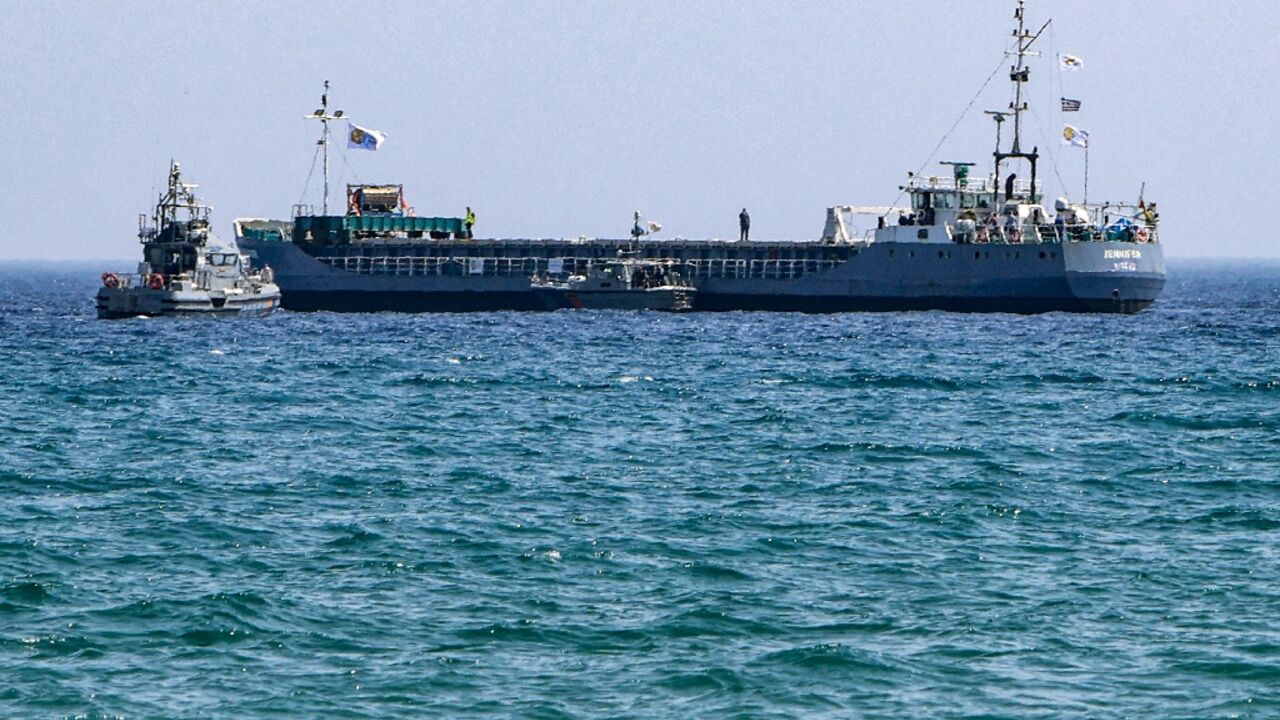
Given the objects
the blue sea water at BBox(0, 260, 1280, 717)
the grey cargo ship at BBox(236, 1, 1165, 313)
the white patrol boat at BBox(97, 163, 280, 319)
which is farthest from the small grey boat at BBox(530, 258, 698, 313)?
the blue sea water at BBox(0, 260, 1280, 717)

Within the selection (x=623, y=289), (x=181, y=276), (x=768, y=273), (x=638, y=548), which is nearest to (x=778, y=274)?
(x=768, y=273)

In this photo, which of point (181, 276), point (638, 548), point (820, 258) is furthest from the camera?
point (820, 258)

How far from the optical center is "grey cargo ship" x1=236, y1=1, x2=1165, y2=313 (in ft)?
351

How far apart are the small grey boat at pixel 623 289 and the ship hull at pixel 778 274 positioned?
1.34 m

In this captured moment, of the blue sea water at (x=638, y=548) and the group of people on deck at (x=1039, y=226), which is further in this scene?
the group of people on deck at (x=1039, y=226)

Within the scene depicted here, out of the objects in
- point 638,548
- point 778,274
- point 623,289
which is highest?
point 778,274

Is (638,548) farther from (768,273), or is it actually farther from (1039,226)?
(768,273)

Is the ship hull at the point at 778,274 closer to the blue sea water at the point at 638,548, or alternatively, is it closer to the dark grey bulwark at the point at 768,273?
the dark grey bulwark at the point at 768,273

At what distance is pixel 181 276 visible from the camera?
327ft

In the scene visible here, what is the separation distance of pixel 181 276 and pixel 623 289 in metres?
29.9

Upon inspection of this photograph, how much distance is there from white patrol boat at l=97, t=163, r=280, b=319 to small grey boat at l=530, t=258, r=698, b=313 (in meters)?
22.1

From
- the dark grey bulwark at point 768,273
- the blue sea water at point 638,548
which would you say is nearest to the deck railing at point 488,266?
the dark grey bulwark at point 768,273

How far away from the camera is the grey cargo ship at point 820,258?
10712cm

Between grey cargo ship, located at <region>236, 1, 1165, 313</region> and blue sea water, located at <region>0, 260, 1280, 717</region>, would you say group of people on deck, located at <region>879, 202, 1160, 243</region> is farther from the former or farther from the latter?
blue sea water, located at <region>0, 260, 1280, 717</region>
